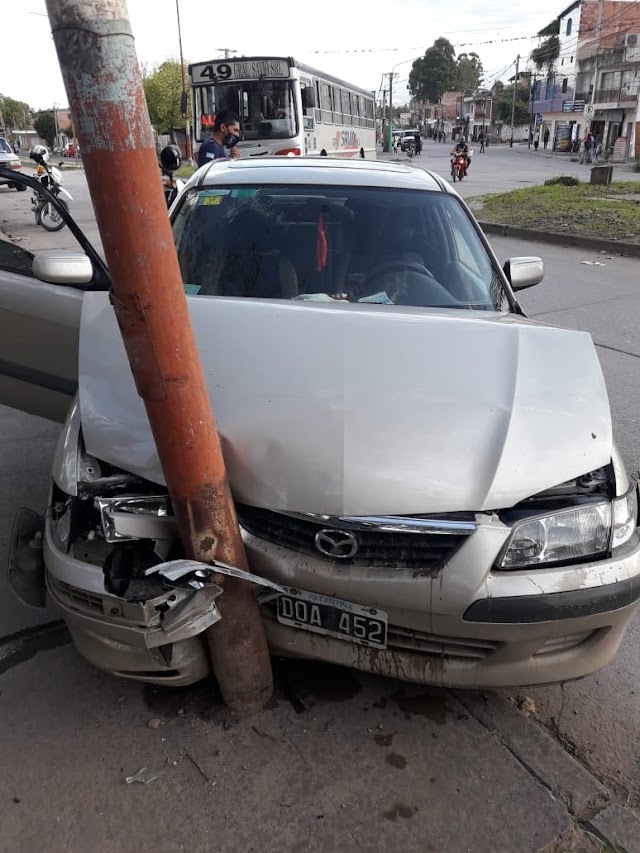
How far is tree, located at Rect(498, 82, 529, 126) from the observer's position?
3273 inches

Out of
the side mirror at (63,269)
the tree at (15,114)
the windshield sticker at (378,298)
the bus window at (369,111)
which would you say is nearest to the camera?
the side mirror at (63,269)

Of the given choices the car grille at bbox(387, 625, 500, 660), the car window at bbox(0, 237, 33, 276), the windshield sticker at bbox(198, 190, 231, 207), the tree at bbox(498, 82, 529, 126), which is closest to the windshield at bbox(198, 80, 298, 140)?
the car window at bbox(0, 237, 33, 276)

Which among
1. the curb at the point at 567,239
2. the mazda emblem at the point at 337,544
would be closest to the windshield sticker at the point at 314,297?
the mazda emblem at the point at 337,544

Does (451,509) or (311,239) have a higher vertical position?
(311,239)

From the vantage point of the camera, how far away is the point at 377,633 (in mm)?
1900

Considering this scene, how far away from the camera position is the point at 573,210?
14625 millimetres

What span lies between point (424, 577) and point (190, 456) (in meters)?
0.70

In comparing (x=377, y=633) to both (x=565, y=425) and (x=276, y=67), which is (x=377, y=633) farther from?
(x=276, y=67)

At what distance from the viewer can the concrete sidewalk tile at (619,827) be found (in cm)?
183

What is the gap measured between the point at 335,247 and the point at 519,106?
92.0 meters

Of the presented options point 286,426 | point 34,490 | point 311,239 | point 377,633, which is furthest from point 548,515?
point 34,490

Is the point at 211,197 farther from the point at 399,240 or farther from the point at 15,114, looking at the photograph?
the point at 15,114

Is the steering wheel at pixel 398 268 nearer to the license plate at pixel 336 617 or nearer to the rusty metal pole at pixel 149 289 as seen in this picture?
the rusty metal pole at pixel 149 289

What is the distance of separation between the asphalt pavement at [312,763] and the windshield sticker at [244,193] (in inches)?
85.8
